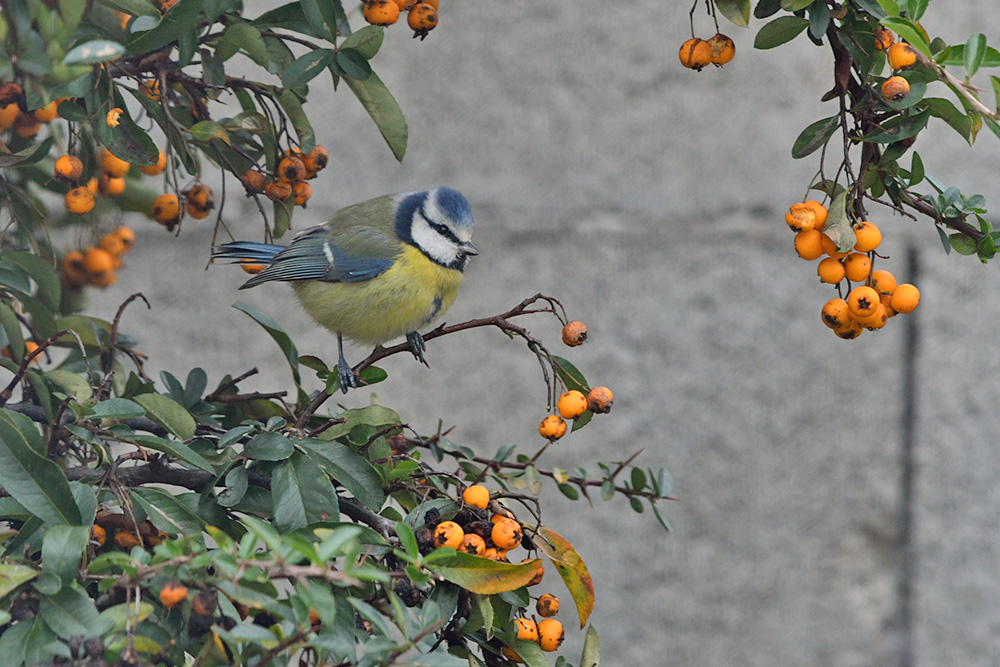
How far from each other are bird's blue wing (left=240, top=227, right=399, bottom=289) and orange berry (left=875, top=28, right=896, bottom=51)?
0.73 meters

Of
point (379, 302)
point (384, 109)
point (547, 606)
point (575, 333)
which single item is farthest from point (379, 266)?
point (547, 606)

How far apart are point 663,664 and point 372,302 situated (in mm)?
835

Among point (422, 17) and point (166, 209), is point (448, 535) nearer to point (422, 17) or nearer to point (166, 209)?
point (422, 17)

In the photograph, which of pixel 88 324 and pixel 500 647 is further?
pixel 88 324

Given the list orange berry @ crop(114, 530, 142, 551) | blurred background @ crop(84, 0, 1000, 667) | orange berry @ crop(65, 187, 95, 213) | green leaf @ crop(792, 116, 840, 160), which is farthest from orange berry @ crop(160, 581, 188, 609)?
blurred background @ crop(84, 0, 1000, 667)

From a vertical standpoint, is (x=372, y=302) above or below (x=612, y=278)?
above

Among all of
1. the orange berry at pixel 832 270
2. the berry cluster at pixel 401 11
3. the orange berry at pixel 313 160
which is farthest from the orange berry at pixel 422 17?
the orange berry at pixel 832 270

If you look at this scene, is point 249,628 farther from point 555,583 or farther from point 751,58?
point 751,58

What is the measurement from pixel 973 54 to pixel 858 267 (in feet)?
0.53

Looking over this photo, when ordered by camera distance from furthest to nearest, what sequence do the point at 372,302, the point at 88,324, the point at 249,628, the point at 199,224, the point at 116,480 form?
the point at 199,224 < the point at 372,302 < the point at 88,324 < the point at 116,480 < the point at 249,628

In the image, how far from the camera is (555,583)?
160 cm

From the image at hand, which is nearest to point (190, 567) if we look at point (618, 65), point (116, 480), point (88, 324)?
point (116, 480)

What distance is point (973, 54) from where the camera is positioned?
24.5 inches

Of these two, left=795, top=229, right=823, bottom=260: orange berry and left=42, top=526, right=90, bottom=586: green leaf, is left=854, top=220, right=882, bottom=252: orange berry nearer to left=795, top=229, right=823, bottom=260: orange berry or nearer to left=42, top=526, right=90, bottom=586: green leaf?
left=795, top=229, right=823, bottom=260: orange berry
